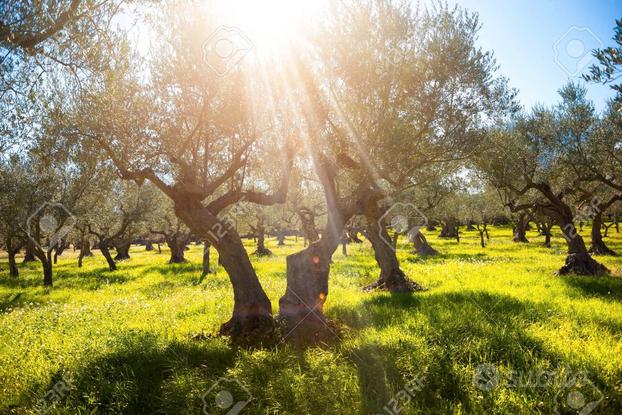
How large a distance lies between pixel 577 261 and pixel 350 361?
57.3 feet

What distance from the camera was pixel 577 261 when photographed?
19359 millimetres

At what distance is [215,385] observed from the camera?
23.3ft

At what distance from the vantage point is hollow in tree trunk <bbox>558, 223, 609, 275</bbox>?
756 inches

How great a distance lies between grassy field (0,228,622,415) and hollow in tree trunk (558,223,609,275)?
18.8 ft

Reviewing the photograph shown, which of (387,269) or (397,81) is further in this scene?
(387,269)

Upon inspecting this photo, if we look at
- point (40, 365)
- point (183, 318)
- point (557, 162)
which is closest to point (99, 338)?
point (40, 365)

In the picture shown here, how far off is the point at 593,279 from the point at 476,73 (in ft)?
39.4

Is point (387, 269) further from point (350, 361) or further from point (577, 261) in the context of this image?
point (577, 261)

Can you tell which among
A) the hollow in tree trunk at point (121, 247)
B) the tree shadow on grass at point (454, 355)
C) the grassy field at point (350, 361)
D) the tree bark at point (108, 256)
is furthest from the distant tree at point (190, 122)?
the hollow in tree trunk at point (121, 247)

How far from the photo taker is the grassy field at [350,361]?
6590mm

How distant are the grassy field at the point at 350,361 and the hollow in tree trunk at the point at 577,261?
5.73 meters

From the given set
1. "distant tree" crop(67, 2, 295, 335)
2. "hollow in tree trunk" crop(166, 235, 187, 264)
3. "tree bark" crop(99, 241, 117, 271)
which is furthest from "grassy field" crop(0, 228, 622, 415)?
"hollow in tree trunk" crop(166, 235, 187, 264)

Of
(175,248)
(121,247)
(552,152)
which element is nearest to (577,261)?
(552,152)

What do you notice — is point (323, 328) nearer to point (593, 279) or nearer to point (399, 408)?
point (399, 408)
